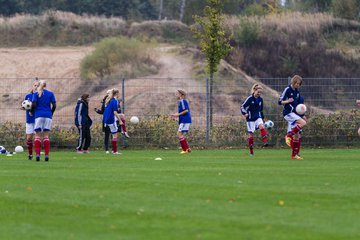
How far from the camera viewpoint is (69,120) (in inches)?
1437

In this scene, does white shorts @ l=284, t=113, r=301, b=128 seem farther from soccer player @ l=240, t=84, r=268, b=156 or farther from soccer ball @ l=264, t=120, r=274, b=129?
soccer ball @ l=264, t=120, r=274, b=129

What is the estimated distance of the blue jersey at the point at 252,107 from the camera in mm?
27422

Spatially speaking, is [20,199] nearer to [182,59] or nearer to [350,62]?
[182,59]

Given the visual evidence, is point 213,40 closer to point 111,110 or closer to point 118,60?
point 111,110

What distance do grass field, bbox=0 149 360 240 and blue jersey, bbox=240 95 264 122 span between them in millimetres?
5715

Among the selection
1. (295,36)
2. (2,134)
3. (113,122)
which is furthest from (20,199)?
(295,36)

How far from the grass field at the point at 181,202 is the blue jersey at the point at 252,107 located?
18.7ft

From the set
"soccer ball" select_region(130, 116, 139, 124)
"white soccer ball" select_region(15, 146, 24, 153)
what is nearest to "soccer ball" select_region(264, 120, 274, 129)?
"soccer ball" select_region(130, 116, 139, 124)

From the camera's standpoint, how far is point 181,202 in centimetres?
1409

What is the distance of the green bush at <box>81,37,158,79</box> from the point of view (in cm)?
5728

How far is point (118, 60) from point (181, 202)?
152 ft

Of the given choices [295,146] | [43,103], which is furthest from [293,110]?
[43,103]

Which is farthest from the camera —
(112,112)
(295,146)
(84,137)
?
(84,137)

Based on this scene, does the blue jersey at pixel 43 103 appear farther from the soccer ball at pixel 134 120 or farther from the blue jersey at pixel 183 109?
the soccer ball at pixel 134 120
